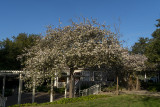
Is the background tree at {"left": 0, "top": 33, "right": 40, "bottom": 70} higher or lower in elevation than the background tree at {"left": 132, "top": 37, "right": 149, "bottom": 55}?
lower

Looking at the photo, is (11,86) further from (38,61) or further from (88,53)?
(88,53)

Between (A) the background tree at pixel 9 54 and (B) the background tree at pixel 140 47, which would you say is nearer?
(A) the background tree at pixel 9 54

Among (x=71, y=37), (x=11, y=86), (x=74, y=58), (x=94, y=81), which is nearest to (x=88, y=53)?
(x=74, y=58)

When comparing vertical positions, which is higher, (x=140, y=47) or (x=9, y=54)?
(x=140, y=47)

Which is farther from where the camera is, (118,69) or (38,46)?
(118,69)

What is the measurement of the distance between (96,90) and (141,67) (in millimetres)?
5750

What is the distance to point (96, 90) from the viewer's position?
18125 millimetres

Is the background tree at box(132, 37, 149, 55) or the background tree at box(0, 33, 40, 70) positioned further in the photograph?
the background tree at box(132, 37, 149, 55)

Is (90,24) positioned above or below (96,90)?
above

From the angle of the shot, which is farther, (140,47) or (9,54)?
(140,47)

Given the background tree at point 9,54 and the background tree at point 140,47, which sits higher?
the background tree at point 140,47

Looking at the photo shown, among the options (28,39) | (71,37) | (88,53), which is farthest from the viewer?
(28,39)

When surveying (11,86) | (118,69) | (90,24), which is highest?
(90,24)

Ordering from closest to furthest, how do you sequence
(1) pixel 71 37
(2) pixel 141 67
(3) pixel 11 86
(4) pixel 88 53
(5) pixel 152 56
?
(4) pixel 88 53
(1) pixel 71 37
(5) pixel 152 56
(2) pixel 141 67
(3) pixel 11 86
